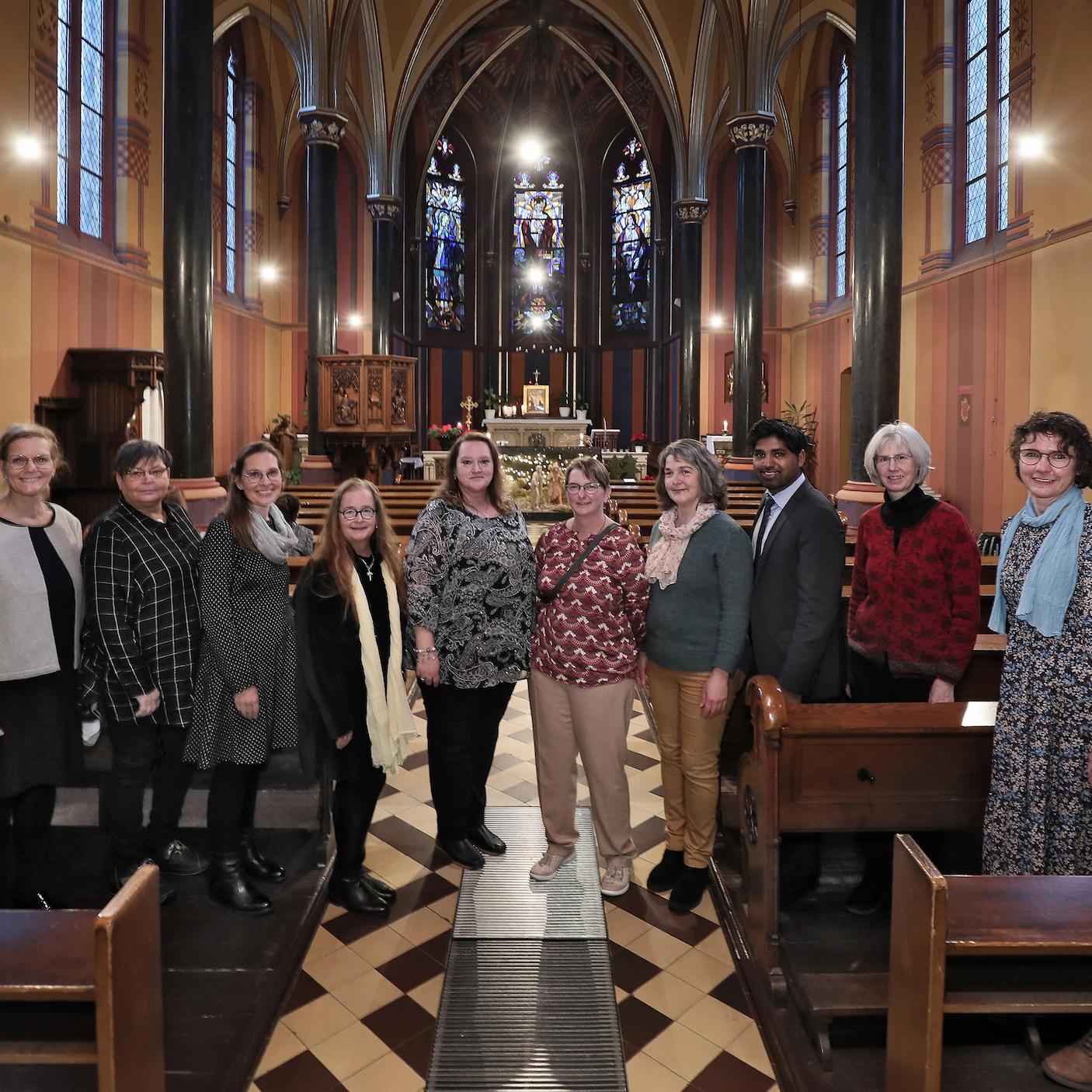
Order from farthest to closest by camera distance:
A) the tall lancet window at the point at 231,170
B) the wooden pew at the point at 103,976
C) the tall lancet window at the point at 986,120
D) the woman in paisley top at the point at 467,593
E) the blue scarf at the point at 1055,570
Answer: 1. the tall lancet window at the point at 231,170
2. the tall lancet window at the point at 986,120
3. the woman in paisley top at the point at 467,593
4. the blue scarf at the point at 1055,570
5. the wooden pew at the point at 103,976

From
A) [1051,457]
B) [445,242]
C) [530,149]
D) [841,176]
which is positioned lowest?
[1051,457]

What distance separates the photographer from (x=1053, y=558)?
1.98 m

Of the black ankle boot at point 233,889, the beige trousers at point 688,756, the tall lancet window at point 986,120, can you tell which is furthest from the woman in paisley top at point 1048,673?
the tall lancet window at point 986,120

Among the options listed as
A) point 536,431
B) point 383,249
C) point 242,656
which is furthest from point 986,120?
point 242,656

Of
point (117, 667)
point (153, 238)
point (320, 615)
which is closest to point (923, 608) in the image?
point (320, 615)

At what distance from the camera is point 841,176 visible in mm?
15195

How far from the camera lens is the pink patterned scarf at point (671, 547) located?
2652 mm

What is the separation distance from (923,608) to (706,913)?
1.22 m

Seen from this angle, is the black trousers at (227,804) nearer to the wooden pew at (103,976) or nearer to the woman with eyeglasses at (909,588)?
the wooden pew at (103,976)

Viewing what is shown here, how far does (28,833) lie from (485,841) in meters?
1.50

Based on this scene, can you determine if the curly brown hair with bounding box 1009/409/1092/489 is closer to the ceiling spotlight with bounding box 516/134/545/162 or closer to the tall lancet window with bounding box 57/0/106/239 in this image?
the tall lancet window with bounding box 57/0/106/239

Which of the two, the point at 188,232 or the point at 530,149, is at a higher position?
the point at 530,149

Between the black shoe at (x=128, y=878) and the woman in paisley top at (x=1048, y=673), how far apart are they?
2326 millimetres

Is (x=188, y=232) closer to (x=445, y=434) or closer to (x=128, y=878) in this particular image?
(x=128, y=878)
